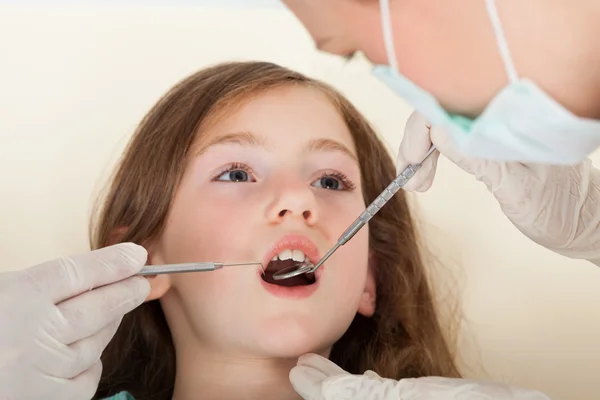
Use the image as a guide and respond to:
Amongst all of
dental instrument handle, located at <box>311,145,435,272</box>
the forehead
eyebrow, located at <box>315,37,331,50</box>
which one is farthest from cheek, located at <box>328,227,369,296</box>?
eyebrow, located at <box>315,37,331,50</box>

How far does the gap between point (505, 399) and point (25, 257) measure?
135cm

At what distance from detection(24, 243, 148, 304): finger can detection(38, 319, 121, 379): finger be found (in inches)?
3.5

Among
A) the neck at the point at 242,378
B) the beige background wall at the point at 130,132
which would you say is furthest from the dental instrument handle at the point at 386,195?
the beige background wall at the point at 130,132

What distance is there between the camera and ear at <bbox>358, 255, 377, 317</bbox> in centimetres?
168

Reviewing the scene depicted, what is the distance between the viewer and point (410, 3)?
86 cm

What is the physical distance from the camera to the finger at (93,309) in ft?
3.80

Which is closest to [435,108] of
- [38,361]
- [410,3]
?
[410,3]

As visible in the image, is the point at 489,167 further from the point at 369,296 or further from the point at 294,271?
the point at 369,296

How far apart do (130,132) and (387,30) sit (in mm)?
1354

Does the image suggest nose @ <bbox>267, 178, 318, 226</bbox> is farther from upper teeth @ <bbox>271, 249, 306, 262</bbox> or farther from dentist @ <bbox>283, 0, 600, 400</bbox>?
dentist @ <bbox>283, 0, 600, 400</bbox>

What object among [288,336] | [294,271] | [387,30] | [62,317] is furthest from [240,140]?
[387,30]

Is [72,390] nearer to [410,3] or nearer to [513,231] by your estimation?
[410,3]

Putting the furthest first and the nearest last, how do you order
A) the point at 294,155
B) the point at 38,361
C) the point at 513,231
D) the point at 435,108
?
the point at 513,231
the point at 294,155
the point at 38,361
the point at 435,108

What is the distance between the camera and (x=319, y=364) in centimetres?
139
